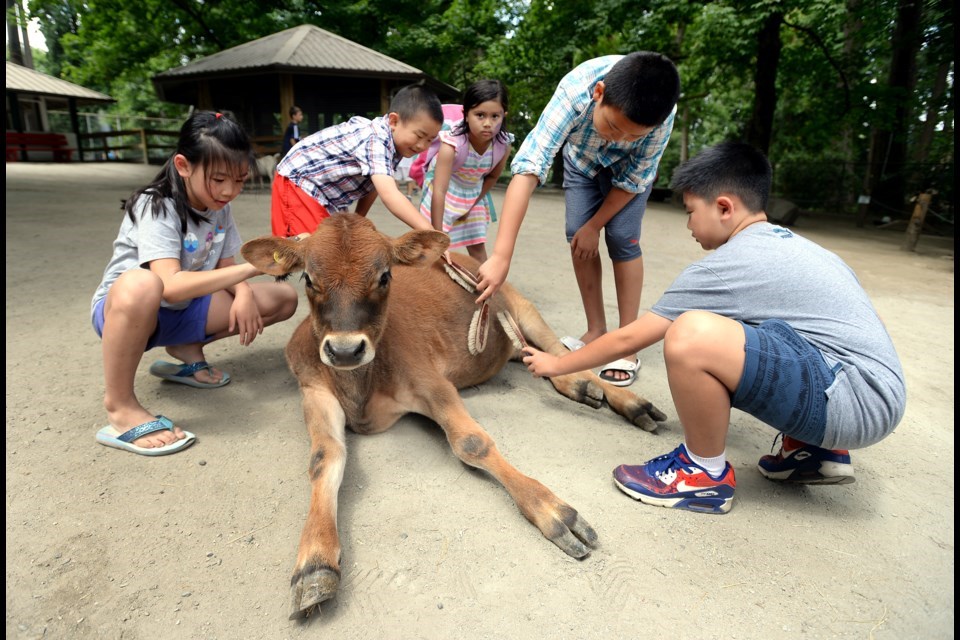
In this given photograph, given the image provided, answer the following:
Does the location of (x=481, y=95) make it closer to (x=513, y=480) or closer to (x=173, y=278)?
(x=173, y=278)

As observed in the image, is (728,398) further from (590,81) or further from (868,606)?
(590,81)

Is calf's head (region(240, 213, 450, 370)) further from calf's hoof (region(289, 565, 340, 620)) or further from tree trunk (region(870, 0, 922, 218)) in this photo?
tree trunk (region(870, 0, 922, 218))

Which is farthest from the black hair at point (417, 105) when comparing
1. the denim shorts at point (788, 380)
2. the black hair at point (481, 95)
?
the denim shorts at point (788, 380)

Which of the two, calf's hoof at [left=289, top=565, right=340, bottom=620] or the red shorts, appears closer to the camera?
calf's hoof at [left=289, top=565, right=340, bottom=620]

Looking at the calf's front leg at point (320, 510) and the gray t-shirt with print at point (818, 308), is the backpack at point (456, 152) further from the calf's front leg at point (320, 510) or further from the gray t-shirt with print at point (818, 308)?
the gray t-shirt with print at point (818, 308)

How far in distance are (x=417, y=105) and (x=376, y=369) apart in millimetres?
1910

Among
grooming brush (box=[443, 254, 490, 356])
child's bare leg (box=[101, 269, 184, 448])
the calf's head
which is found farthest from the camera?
grooming brush (box=[443, 254, 490, 356])

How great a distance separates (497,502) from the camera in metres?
2.77

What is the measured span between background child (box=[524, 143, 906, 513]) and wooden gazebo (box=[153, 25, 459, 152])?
16.6 m

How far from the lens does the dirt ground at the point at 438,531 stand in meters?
2.08

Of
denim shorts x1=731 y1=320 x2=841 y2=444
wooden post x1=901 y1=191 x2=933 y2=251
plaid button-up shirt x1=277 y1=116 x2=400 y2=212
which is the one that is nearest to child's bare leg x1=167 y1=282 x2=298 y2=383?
plaid button-up shirt x1=277 y1=116 x2=400 y2=212

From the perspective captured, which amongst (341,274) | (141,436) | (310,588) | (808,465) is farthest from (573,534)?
(141,436)

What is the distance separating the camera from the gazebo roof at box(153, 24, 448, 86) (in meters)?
16.9

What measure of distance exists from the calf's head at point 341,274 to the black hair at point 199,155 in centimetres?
54
